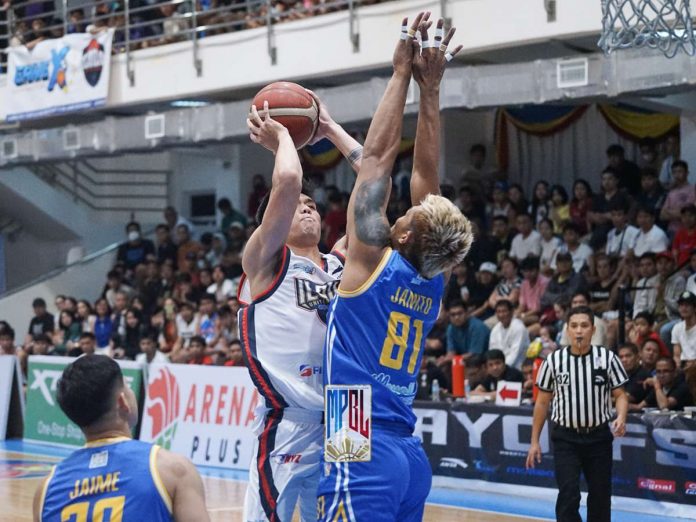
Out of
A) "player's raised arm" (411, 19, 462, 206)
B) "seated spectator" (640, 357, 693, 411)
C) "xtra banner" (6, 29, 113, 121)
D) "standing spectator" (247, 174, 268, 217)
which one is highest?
"xtra banner" (6, 29, 113, 121)

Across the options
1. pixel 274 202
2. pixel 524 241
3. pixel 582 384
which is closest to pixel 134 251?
pixel 524 241

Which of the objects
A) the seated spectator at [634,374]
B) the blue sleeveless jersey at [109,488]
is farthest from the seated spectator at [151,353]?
the blue sleeveless jersey at [109,488]

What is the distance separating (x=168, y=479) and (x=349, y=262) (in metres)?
1.26

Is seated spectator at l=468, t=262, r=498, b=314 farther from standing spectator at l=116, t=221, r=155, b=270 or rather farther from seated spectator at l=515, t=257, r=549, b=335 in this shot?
standing spectator at l=116, t=221, r=155, b=270

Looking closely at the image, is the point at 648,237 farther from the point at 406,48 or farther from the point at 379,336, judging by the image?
the point at 379,336

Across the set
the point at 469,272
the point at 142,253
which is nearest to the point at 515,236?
the point at 469,272

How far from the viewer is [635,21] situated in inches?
416

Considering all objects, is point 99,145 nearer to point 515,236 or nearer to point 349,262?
point 515,236

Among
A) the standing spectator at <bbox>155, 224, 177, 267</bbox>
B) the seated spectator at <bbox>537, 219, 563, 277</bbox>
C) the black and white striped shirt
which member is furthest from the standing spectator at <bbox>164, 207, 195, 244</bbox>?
the black and white striped shirt

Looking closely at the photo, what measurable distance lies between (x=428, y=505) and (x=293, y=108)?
22.0ft

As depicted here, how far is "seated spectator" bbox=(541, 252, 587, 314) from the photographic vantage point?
558 inches

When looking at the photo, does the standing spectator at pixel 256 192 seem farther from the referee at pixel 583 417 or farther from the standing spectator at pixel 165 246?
the referee at pixel 583 417

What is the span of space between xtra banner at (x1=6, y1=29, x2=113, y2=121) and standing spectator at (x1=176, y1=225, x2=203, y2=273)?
3.06 m

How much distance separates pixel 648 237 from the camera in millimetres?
14180
